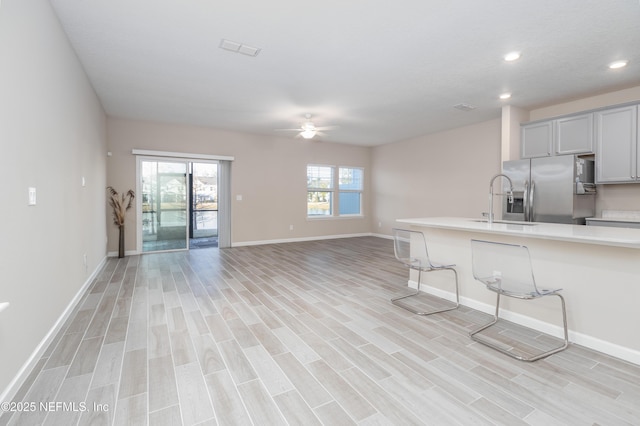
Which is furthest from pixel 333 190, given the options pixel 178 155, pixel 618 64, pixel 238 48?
pixel 618 64

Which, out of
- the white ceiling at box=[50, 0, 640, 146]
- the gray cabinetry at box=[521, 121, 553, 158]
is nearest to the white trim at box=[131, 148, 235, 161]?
the white ceiling at box=[50, 0, 640, 146]

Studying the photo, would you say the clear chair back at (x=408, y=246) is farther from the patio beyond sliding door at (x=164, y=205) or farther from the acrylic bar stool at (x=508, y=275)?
the patio beyond sliding door at (x=164, y=205)

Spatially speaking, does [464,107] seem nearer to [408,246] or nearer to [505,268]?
[408,246]

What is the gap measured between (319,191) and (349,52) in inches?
211

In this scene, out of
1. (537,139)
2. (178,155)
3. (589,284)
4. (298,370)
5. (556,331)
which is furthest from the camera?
(178,155)

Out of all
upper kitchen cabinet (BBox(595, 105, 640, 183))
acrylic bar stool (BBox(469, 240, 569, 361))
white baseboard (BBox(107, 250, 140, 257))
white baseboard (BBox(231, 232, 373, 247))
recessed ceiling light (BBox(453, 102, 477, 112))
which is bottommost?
white baseboard (BBox(107, 250, 140, 257))

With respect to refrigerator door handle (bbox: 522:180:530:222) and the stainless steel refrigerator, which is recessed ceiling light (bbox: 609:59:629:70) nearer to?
the stainless steel refrigerator

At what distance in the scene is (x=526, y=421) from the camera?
153 centimetres

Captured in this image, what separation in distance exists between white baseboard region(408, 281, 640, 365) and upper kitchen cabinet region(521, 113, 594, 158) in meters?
3.00

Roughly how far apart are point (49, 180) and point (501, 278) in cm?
375

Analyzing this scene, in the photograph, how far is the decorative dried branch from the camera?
5637 millimetres

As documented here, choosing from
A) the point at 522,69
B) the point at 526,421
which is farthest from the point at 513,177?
the point at 526,421

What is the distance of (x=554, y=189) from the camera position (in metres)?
4.26

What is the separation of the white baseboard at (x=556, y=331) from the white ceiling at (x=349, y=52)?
8.78ft
